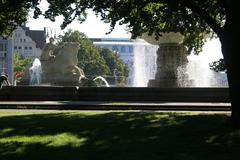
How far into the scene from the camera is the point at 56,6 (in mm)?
17125

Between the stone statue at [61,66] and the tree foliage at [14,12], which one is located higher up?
the tree foliage at [14,12]

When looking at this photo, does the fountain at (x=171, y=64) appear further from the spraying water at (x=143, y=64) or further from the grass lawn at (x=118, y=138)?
the grass lawn at (x=118, y=138)

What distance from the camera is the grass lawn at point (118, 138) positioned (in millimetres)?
9727

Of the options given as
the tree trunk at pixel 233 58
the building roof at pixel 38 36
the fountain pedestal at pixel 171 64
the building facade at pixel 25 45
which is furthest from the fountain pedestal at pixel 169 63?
the building roof at pixel 38 36

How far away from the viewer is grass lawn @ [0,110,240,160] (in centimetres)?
973

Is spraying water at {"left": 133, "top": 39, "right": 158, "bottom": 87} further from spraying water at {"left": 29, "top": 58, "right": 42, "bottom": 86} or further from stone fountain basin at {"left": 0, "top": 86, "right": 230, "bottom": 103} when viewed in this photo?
stone fountain basin at {"left": 0, "top": 86, "right": 230, "bottom": 103}

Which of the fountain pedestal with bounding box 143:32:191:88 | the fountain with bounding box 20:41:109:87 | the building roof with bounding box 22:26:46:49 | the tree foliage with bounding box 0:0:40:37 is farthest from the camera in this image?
the building roof with bounding box 22:26:46:49

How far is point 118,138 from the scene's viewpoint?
37.4 ft

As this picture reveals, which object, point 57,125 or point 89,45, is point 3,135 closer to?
point 57,125

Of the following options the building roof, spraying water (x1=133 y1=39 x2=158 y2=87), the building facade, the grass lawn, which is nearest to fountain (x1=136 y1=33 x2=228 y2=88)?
spraying water (x1=133 y1=39 x2=158 y2=87)

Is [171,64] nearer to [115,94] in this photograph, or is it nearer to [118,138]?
[115,94]

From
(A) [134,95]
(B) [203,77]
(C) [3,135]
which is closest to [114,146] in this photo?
(C) [3,135]

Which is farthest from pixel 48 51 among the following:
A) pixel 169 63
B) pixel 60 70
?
pixel 169 63

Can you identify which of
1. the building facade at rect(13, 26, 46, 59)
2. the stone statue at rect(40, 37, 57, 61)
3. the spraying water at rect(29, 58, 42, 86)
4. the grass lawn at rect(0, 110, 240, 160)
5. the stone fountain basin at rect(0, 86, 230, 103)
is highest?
the building facade at rect(13, 26, 46, 59)
